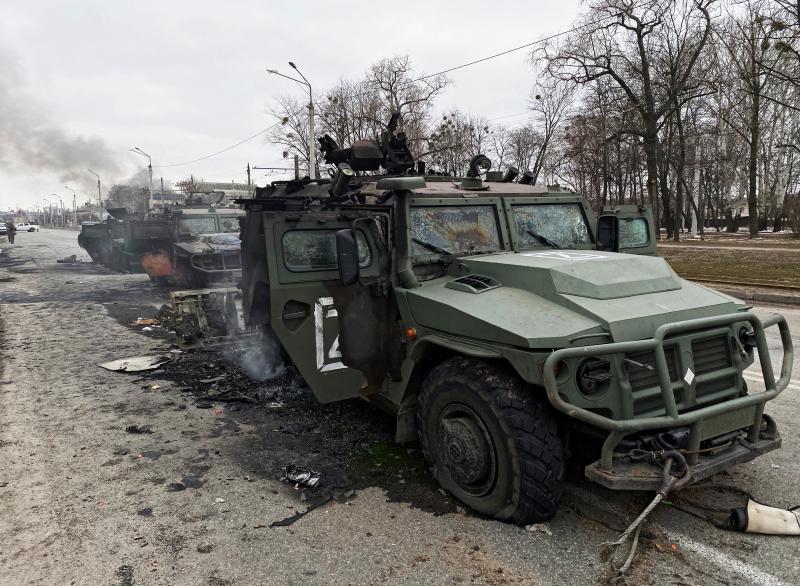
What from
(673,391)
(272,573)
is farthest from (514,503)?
(272,573)

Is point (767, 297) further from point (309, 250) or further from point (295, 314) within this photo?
point (295, 314)

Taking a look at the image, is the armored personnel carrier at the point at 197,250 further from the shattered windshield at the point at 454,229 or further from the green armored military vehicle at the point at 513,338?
the shattered windshield at the point at 454,229

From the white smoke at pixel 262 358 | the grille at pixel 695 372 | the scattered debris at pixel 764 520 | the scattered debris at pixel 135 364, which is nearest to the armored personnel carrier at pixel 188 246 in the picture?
the scattered debris at pixel 135 364

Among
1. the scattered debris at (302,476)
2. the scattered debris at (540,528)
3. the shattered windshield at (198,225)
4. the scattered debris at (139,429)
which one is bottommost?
the scattered debris at (540,528)

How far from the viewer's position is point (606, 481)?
10.2ft

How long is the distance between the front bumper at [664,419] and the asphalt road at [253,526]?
44 centimetres

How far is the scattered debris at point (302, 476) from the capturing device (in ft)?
13.3

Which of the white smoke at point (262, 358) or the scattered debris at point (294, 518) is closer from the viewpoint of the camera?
the scattered debris at point (294, 518)

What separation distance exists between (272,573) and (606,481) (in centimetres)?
180

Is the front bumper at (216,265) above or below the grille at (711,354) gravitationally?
above

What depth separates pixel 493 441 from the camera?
11.3 feet

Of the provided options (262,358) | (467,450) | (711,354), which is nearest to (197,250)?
(262,358)

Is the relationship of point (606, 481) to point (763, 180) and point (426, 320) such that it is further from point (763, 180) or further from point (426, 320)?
point (763, 180)

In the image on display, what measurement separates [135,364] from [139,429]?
2.44m
